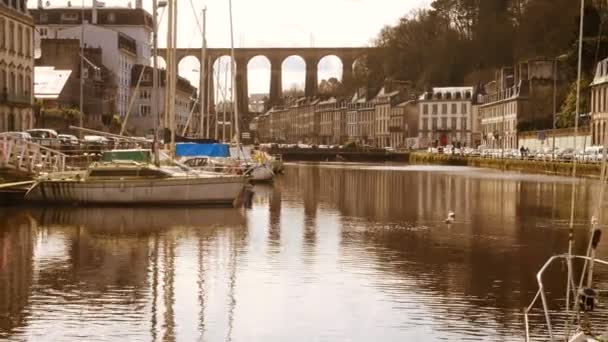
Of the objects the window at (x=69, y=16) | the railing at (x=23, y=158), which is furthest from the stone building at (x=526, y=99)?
the railing at (x=23, y=158)

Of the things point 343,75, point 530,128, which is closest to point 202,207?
point 530,128

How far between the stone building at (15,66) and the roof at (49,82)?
1427 cm

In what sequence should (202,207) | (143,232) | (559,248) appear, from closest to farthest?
(559,248) < (143,232) < (202,207)

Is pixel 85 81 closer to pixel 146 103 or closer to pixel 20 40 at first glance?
pixel 146 103

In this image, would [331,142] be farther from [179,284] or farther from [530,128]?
[179,284]

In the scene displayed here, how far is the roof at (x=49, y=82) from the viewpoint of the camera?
2908 inches

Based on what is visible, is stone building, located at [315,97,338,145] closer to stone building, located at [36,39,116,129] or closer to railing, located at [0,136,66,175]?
stone building, located at [36,39,116,129]

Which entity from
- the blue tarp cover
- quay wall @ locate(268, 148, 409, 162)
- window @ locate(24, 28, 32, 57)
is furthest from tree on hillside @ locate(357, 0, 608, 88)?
the blue tarp cover

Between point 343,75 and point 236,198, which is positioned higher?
point 343,75

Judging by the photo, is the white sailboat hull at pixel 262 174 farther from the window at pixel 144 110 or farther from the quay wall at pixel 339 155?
the quay wall at pixel 339 155

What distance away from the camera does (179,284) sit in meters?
19.3

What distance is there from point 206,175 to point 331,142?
147 meters

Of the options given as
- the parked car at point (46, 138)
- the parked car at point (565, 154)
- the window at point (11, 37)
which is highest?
the window at point (11, 37)

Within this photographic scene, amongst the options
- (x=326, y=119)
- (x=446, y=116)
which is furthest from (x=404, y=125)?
(x=326, y=119)
